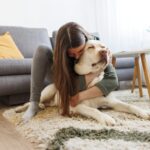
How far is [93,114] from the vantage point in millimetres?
1237

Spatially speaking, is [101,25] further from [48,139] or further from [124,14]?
[48,139]

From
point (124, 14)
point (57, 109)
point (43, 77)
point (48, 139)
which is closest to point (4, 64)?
point (43, 77)

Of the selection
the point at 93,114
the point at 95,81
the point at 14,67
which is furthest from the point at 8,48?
the point at 93,114

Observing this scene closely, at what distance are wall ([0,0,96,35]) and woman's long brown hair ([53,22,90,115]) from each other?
5.71 ft

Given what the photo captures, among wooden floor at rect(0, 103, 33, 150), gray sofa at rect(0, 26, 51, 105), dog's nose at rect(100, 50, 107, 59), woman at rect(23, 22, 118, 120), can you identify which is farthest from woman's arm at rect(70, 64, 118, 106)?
gray sofa at rect(0, 26, 51, 105)

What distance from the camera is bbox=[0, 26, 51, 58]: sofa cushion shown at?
259 centimetres

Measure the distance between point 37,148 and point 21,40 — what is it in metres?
1.87

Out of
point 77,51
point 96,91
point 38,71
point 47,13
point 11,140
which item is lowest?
point 11,140

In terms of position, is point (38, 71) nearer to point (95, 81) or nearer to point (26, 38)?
point (95, 81)

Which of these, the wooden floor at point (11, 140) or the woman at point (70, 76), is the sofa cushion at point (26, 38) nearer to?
the woman at point (70, 76)

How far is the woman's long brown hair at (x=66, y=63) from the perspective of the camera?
1336 mm

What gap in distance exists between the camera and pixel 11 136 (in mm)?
1129

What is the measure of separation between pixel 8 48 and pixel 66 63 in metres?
1.14

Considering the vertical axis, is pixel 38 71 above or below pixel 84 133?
above
